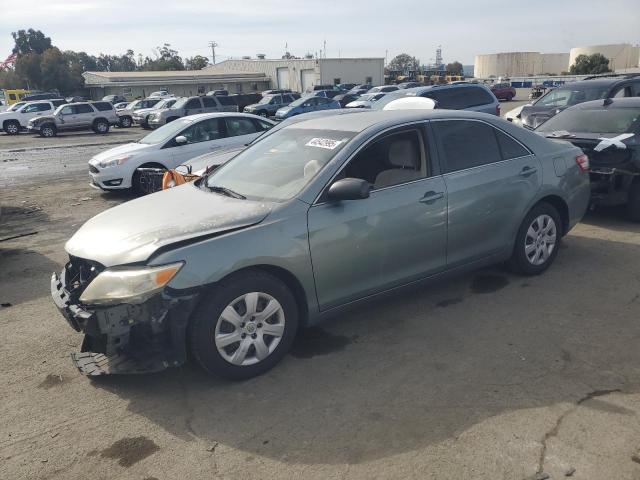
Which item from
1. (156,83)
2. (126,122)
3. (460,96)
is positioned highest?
(156,83)

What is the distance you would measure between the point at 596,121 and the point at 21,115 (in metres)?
30.6

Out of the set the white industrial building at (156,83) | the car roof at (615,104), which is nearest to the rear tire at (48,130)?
the car roof at (615,104)

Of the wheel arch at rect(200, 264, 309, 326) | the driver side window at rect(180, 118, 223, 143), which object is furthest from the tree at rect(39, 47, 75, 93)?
the wheel arch at rect(200, 264, 309, 326)

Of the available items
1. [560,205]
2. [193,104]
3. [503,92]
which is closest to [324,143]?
[560,205]

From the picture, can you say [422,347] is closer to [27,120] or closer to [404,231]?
[404,231]

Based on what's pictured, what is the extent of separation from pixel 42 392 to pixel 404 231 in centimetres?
283

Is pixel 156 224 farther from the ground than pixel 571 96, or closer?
closer

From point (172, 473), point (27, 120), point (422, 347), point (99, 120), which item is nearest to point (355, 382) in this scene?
point (422, 347)

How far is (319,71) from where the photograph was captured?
64562mm

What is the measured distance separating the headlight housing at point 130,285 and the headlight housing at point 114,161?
768 centimetres

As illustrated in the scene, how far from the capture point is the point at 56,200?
10.9 m

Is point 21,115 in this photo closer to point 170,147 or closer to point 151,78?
point 170,147

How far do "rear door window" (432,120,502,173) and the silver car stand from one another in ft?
0.04

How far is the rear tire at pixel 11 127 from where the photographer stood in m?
29.7
